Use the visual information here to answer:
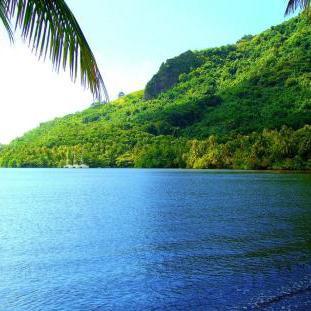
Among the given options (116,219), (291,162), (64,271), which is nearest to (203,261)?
(64,271)

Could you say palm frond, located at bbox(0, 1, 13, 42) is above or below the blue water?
above

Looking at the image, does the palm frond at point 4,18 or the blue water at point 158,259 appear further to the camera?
the blue water at point 158,259

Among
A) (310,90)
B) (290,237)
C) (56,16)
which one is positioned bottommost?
(290,237)

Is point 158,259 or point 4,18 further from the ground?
point 4,18

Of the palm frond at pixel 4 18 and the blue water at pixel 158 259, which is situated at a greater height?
the palm frond at pixel 4 18

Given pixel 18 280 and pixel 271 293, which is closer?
pixel 271 293

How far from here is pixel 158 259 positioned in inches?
859

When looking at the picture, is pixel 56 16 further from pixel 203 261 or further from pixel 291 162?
pixel 291 162

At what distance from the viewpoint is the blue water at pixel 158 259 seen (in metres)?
15.2

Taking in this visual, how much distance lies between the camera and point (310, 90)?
169875 mm

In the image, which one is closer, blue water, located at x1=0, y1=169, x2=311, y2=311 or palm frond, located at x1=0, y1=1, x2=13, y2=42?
palm frond, located at x1=0, y1=1, x2=13, y2=42

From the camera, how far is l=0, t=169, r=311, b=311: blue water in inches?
599

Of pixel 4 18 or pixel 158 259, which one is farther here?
pixel 158 259

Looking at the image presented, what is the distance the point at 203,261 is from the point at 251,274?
3.26 metres
